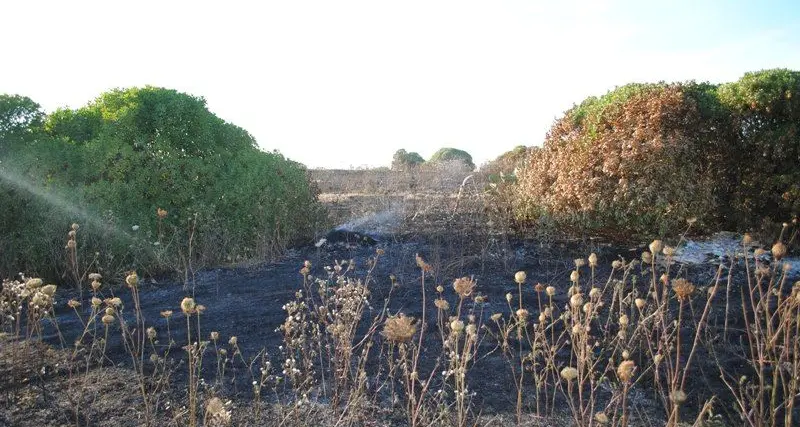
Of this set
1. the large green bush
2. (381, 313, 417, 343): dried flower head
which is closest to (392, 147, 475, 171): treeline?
the large green bush

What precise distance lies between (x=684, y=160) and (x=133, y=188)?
18.8 feet

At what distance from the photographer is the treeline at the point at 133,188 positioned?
20.7ft

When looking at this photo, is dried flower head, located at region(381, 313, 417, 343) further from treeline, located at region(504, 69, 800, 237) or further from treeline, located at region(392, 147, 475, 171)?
treeline, located at region(392, 147, 475, 171)

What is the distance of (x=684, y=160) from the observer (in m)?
6.61

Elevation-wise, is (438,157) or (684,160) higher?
(438,157)

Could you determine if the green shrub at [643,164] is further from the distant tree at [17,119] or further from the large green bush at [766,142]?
the distant tree at [17,119]

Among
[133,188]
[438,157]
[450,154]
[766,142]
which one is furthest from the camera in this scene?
[438,157]

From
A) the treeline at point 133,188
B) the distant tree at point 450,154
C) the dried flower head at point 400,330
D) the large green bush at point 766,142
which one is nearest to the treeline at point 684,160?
the large green bush at point 766,142

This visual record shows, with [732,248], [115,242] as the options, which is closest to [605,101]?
[732,248]

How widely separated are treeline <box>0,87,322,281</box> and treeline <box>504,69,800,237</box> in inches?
139

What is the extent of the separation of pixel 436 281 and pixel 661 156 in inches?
113

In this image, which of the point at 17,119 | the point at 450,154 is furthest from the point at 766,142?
the point at 450,154

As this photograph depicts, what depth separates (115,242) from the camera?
639 centimetres

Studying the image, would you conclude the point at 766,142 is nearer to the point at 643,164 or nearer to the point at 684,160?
the point at 684,160
